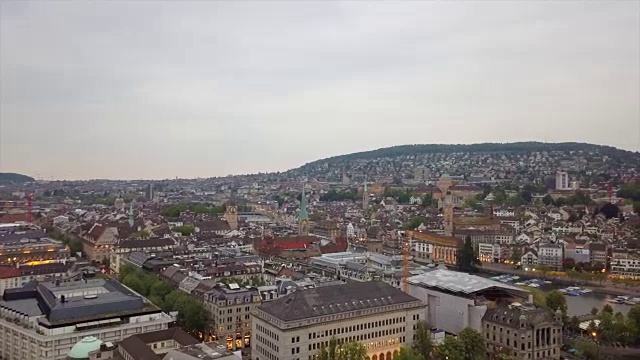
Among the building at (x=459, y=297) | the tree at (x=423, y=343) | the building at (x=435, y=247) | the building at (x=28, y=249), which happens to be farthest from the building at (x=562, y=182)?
the tree at (x=423, y=343)

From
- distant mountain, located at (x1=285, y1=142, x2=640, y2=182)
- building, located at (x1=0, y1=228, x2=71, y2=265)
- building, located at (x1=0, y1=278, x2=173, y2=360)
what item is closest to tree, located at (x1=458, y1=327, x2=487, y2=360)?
building, located at (x1=0, y1=278, x2=173, y2=360)

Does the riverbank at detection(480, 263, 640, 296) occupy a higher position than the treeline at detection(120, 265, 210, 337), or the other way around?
the treeline at detection(120, 265, 210, 337)

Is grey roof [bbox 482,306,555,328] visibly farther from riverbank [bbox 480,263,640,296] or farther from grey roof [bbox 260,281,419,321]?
riverbank [bbox 480,263,640,296]

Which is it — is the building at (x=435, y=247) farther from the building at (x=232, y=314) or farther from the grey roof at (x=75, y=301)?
the grey roof at (x=75, y=301)

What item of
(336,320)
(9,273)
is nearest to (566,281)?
(336,320)

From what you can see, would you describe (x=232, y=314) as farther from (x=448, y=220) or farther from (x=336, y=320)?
(x=448, y=220)

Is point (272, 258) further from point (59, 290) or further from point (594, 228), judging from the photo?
point (594, 228)

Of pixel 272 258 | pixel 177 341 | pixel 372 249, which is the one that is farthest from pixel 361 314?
pixel 372 249
